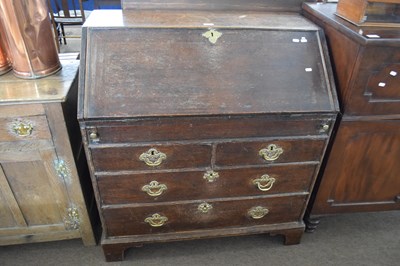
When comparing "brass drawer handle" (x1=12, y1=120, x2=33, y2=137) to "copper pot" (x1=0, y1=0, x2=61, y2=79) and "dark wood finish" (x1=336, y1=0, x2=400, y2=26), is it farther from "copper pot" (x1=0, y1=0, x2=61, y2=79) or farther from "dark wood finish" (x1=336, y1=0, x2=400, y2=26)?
"dark wood finish" (x1=336, y1=0, x2=400, y2=26)

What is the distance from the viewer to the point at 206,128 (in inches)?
46.3

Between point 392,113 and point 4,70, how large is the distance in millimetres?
1705

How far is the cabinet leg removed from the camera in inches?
62.6

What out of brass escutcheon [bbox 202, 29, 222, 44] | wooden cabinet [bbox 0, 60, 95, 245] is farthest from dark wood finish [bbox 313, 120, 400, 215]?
wooden cabinet [bbox 0, 60, 95, 245]

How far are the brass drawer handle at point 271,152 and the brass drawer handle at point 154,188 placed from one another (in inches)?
18.0

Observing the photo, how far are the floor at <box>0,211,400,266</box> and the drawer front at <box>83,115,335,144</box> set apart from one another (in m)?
0.75

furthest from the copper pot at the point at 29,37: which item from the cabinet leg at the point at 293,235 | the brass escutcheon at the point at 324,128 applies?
the cabinet leg at the point at 293,235

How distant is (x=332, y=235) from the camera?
5.73 feet

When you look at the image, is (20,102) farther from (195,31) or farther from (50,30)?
(195,31)

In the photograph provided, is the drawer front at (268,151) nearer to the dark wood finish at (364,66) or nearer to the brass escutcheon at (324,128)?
the brass escutcheon at (324,128)

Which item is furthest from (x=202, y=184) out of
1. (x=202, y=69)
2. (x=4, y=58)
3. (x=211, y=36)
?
(x=4, y=58)

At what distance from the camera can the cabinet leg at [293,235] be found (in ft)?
5.22

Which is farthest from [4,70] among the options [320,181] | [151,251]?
[320,181]

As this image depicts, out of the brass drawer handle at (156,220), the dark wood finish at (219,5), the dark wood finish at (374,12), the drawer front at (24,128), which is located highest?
the dark wood finish at (374,12)
